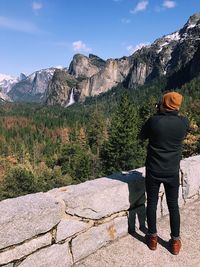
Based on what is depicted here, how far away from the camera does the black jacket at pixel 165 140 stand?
202 inches

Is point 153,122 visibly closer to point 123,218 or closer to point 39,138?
point 123,218

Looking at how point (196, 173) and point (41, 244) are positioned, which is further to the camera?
point (196, 173)

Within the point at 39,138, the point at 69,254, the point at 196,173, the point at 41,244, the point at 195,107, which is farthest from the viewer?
the point at 39,138

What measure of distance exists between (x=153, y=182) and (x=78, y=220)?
1.23m

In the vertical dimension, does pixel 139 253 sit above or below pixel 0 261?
below

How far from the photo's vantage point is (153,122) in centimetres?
515

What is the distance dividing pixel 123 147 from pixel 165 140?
4462cm

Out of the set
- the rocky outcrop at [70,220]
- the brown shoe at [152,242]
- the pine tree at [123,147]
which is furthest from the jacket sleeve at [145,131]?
the pine tree at [123,147]

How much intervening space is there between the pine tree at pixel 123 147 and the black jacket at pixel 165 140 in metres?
42.3

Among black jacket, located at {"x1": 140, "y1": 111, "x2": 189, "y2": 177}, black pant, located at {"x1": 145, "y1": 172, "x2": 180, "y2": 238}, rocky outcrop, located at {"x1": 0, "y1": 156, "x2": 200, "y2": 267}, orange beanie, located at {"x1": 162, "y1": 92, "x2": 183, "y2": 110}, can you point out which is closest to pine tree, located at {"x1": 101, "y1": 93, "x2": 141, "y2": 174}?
rocky outcrop, located at {"x1": 0, "y1": 156, "x2": 200, "y2": 267}

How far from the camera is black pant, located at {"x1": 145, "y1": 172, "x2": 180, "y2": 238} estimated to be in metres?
5.23

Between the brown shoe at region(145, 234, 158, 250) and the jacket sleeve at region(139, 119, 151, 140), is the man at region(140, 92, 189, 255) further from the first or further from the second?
the brown shoe at region(145, 234, 158, 250)

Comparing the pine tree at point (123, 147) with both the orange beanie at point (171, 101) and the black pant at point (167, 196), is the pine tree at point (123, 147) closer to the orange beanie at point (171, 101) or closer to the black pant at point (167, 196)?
the black pant at point (167, 196)

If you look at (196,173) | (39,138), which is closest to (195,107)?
(196,173)
